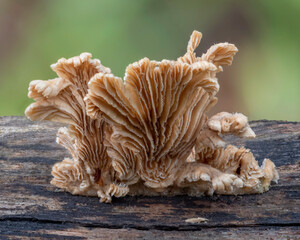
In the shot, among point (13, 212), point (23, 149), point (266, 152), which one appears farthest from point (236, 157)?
point (23, 149)

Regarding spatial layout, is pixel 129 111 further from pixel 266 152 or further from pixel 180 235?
pixel 266 152

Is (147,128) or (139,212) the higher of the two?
(147,128)

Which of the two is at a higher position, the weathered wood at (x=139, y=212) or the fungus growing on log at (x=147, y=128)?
the fungus growing on log at (x=147, y=128)

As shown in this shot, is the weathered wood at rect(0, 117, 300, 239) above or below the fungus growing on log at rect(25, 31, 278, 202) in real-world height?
below
